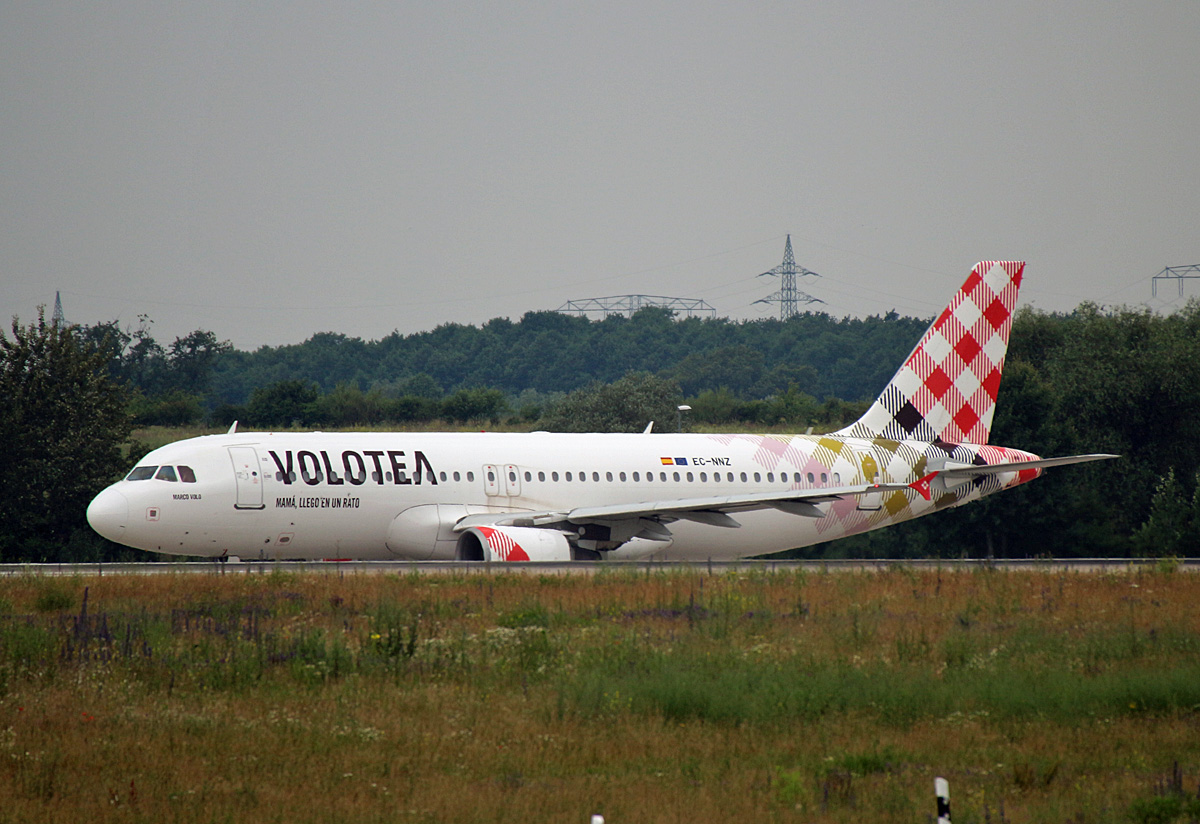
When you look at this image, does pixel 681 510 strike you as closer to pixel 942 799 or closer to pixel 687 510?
pixel 687 510

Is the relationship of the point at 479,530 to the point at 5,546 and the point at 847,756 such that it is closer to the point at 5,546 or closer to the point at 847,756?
the point at 847,756

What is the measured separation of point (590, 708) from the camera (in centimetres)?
1369

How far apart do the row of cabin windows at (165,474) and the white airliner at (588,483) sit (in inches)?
1.2

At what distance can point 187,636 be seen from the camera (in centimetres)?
1730

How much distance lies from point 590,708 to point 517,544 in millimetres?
15830

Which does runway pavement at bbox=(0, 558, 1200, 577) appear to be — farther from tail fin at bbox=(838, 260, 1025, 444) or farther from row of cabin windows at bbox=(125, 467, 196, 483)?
tail fin at bbox=(838, 260, 1025, 444)

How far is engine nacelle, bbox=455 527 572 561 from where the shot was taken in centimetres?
2914

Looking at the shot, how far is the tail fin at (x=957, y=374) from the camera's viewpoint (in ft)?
124

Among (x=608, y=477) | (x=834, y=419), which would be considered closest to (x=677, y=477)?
(x=608, y=477)

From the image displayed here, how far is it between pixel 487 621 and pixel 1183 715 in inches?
366

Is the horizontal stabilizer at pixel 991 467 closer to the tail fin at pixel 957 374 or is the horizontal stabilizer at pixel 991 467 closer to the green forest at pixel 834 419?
the tail fin at pixel 957 374

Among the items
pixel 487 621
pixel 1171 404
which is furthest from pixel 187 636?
pixel 1171 404

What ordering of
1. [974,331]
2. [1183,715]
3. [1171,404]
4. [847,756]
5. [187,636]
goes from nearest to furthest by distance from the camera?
[847,756], [1183,715], [187,636], [974,331], [1171,404]

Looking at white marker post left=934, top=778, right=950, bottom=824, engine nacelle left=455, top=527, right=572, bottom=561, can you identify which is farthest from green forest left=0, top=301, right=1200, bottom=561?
white marker post left=934, top=778, right=950, bottom=824
